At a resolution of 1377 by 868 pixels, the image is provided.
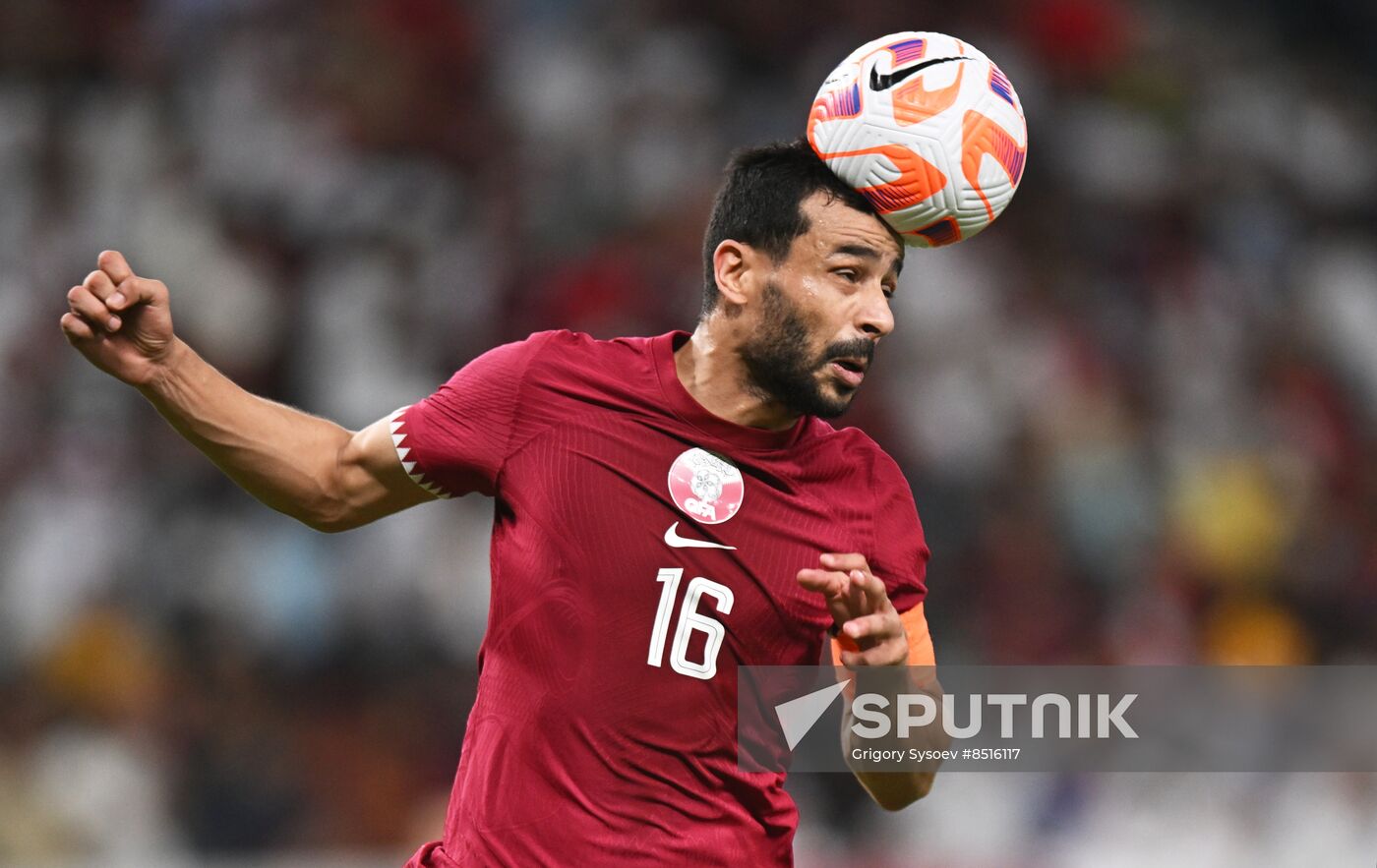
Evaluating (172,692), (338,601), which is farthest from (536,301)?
(172,692)

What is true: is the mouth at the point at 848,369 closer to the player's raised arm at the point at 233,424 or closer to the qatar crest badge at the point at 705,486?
the qatar crest badge at the point at 705,486

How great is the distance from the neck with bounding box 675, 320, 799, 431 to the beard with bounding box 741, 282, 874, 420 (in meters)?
0.03

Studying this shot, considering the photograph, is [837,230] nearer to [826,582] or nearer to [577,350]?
[577,350]

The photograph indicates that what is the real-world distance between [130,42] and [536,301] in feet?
10.1

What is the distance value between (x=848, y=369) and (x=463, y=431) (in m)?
0.85

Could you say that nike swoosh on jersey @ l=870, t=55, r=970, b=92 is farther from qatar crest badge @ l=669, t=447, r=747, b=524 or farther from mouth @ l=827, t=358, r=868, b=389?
qatar crest badge @ l=669, t=447, r=747, b=524

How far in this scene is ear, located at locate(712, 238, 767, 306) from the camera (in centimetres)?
402

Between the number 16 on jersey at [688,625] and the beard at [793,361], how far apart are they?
18.3 inches

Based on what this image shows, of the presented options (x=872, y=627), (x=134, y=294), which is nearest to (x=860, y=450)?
(x=872, y=627)

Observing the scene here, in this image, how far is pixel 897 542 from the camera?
3971mm

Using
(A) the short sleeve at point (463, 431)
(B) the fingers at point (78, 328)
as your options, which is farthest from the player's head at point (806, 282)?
(B) the fingers at point (78, 328)

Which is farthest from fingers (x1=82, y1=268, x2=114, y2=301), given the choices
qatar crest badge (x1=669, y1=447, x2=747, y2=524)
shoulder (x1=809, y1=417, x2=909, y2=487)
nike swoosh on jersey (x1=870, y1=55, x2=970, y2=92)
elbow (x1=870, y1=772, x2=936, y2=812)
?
elbow (x1=870, y1=772, x2=936, y2=812)

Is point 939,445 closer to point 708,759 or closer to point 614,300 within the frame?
point 614,300

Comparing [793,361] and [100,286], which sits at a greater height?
[793,361]
